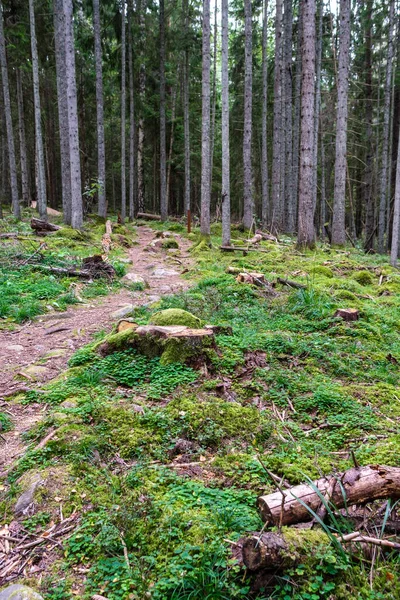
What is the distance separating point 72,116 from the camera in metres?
13.9

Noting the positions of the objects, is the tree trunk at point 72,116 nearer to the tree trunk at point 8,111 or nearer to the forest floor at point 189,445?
the tree trunk at point 8,111

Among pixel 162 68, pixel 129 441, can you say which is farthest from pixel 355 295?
pixel 162 68

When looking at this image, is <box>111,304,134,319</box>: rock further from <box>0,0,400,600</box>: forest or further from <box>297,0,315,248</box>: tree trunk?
<box>297,0,315,248</box>: tree trunk

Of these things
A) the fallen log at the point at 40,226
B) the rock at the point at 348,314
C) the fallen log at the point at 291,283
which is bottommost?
the rock at the point at 348,314

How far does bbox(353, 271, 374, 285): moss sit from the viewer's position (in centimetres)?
946

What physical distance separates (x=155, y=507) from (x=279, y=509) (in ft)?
2.41

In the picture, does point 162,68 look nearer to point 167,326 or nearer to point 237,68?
point 237,68

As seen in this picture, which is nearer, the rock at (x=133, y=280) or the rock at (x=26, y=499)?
the rock at (x=26, y=499)

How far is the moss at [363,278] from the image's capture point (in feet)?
31.0

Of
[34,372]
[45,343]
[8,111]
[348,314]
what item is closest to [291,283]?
[348,314]

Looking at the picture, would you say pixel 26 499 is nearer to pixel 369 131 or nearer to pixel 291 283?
pixel 291 283

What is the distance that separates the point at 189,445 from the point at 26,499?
1203 mm

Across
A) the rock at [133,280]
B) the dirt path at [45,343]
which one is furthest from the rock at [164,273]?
the rock at [133,280]

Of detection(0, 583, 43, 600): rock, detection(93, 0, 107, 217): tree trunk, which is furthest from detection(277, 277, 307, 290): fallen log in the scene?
detection(93, 0, 107, 217): tree trunk
